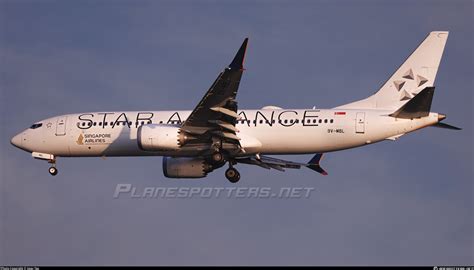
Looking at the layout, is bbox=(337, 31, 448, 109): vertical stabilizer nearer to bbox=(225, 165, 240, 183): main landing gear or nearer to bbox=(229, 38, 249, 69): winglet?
bbox=(225, 165, 240, 183): main landing gear

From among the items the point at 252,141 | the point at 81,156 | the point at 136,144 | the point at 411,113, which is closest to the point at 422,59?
the point at 411,113

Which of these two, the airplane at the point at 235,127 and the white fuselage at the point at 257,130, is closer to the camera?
the airplane at the point at 235,127

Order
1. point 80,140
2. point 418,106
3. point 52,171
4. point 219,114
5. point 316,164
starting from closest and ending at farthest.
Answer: point 418,106, point 219,114, point 80,140, point 52,171, point 316,164

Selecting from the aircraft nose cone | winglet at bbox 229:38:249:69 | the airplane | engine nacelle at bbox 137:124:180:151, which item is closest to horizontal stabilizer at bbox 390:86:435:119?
the airplane

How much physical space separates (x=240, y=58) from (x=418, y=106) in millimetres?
8282

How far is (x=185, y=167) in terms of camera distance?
161ft

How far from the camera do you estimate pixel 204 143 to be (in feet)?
152

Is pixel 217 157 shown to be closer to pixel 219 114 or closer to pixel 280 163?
pixel 219 114

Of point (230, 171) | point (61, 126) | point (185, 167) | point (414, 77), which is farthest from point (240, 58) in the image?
point (61, 126)

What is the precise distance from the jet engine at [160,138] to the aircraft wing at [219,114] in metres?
0.41

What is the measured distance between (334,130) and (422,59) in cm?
573

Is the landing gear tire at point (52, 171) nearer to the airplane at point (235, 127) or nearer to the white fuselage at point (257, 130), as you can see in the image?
the airplane at point (235, 127)

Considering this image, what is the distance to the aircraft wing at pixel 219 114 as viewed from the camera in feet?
137

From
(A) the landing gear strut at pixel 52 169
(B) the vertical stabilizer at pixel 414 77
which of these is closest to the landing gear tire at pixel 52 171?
(A) the landing gear strut at pixel 52 169
